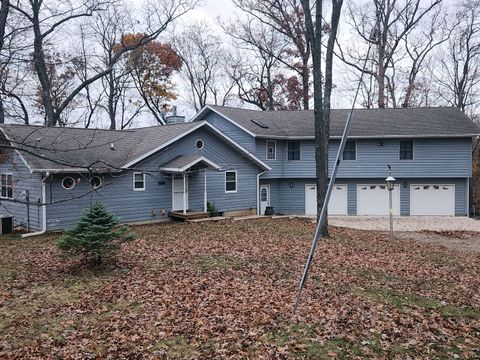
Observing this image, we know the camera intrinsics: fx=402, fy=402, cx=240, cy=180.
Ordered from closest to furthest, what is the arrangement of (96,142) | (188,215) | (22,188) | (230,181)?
(22,188), (188,215), (96,142), (230,181)

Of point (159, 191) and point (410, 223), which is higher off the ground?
point (159, 191)

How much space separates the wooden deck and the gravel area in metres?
6.74

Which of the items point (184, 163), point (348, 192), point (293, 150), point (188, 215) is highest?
point (293, 150)

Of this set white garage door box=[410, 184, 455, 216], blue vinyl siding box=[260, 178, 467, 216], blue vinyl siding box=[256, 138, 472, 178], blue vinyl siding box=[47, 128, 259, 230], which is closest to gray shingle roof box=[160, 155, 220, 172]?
blue vinyl siding box=[47, 128, 259, 230]

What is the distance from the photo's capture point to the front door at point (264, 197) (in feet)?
78.9

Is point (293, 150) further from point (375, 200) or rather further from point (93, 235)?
point (93, 235)

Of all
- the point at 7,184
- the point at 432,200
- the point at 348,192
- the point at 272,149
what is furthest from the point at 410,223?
the point at 7,184

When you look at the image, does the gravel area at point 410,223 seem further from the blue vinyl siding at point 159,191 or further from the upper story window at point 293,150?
the blue vinyl siding at point 159,191

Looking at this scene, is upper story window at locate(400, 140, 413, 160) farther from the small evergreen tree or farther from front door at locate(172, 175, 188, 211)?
the small evergreen tree

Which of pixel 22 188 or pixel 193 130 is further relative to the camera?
pixel 193 130

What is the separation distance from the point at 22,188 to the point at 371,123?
1930cm

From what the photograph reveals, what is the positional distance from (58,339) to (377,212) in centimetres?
2125

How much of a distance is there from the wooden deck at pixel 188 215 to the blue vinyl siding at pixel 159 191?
1.37ft

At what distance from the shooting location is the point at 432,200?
77.9ft
